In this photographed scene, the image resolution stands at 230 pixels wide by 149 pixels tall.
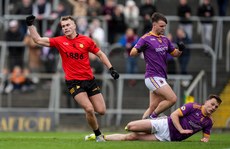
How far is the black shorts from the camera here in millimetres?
18859

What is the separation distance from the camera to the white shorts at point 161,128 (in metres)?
18.7

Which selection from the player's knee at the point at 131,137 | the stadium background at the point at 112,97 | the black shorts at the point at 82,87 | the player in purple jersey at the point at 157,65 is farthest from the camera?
the stadium background at the point at 112,97

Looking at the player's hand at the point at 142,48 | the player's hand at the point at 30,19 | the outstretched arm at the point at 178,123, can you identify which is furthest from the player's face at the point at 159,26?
the player's hand at the point at 30,19

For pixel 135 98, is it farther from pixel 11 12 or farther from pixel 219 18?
pixel 11 12

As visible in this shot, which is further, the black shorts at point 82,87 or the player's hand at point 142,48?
the player's hand at point 142,48

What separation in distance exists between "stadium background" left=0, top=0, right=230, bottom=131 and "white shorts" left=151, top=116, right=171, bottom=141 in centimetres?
801

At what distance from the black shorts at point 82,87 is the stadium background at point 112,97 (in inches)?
318

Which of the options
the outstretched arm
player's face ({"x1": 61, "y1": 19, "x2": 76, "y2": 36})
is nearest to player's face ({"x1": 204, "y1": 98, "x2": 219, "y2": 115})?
the outstretched arm

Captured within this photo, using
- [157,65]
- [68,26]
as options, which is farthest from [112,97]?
[68,26]

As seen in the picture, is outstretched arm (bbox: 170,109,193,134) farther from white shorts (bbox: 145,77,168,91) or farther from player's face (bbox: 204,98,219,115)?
white shorts (bbox: 145,77,168,91)

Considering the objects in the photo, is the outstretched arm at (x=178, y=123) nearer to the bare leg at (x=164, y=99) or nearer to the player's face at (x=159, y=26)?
the bare leg at (x=164, y=99)

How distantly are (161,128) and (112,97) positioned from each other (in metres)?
9.78

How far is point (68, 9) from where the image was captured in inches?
1270

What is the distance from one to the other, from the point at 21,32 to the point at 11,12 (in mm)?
2228
